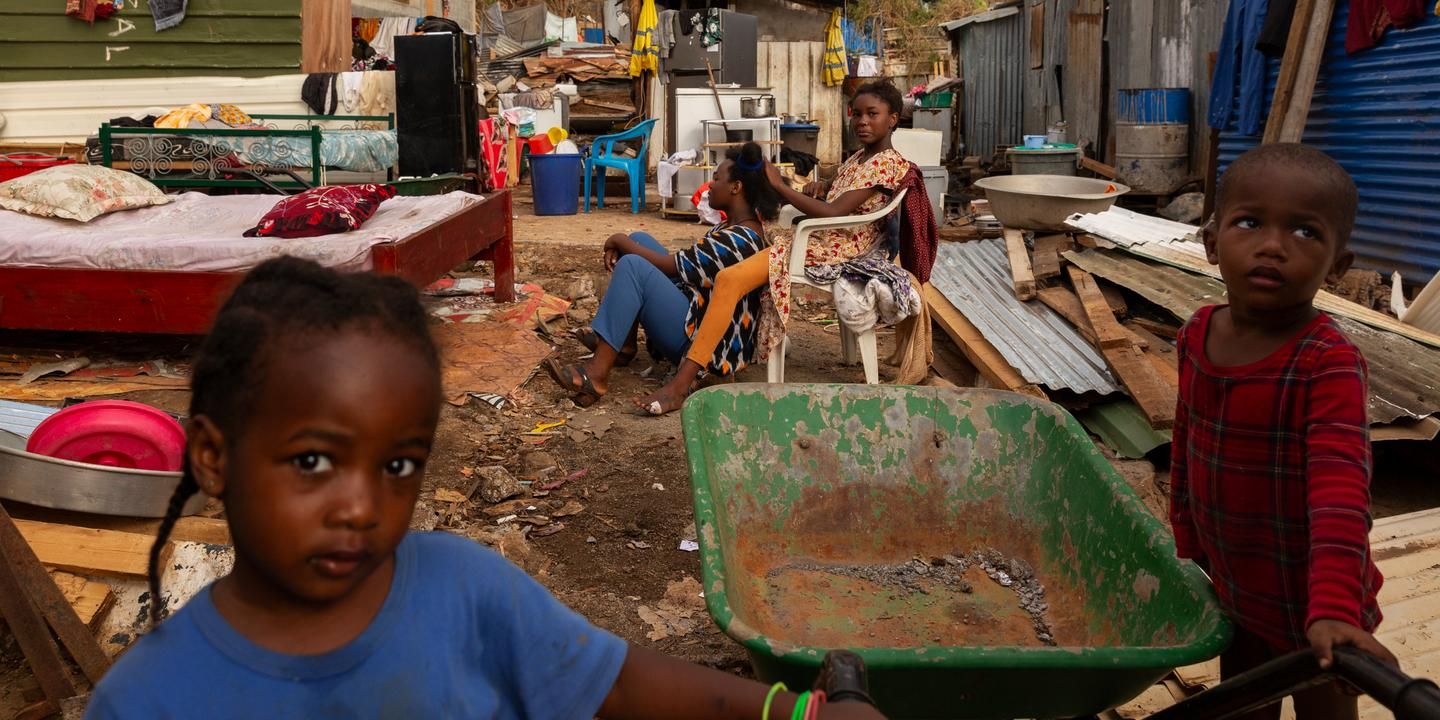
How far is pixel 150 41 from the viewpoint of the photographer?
1003 cm

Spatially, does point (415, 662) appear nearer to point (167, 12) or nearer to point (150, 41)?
Answer: point (167, 12)

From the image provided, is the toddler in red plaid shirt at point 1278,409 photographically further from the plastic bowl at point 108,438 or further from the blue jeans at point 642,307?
the blue jeans at point 642,307

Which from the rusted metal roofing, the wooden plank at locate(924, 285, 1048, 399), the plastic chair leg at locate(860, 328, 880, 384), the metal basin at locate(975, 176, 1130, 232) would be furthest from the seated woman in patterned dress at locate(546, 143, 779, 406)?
the metal basin at locate(975, 176, 1130, 232)

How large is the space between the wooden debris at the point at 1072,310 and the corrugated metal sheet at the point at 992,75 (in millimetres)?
9656

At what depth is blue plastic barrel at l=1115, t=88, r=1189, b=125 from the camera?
372 inches

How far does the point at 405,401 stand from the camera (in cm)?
110

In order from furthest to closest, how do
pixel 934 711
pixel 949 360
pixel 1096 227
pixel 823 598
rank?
pixel 1096 227
pixel 949 360
pixel 823 598
pixel 934 711

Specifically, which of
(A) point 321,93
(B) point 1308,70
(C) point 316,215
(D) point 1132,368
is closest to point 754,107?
(A) point 321,93

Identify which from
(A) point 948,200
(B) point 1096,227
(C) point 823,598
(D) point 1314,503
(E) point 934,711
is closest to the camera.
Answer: (D) point 1314,503

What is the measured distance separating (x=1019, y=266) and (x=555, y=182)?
6349 mm

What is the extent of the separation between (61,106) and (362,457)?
1084cm

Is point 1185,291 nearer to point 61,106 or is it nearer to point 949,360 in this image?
point 949,360

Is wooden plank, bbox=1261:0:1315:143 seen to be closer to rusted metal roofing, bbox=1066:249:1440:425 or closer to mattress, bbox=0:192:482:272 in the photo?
rusted metal roofing, bbox=1066:249:1440:425

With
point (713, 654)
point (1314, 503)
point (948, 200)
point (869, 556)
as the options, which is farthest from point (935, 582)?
point (948, 200)
